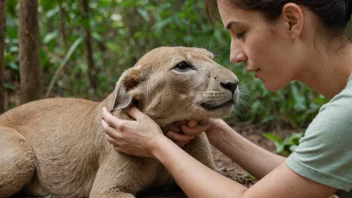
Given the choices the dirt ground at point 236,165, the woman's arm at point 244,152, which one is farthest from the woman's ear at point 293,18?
the dirt ground at point 236,165

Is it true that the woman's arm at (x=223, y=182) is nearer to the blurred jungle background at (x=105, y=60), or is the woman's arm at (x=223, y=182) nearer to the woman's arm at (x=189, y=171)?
the woman's arm at (x=189, y=171)

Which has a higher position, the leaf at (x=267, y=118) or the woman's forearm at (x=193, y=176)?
the woman's forearm at (x=193, y=176)

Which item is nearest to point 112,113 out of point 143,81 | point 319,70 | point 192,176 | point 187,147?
point 143,81

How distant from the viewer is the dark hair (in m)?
3.21

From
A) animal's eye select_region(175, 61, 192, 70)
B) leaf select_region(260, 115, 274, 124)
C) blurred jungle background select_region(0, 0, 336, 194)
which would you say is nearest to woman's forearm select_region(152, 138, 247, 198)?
animal's eye select_region(175, 61, 192, 70)

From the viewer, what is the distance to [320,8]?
3.22 meters

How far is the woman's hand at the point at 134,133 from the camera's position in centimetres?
394

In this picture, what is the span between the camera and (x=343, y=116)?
2873 millimetres

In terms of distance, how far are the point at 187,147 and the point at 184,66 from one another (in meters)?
0.87

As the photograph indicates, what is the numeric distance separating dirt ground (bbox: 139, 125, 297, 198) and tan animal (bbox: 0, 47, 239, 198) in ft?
0.54

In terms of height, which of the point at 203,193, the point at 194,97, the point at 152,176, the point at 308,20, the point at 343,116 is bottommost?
the point at 152,176

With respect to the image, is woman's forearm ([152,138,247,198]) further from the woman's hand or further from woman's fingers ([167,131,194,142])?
woman's fingers ([167,131,194,142])

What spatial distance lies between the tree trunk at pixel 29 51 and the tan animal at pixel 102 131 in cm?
124

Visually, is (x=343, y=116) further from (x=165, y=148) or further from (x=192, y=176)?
(x=165, y=148)
